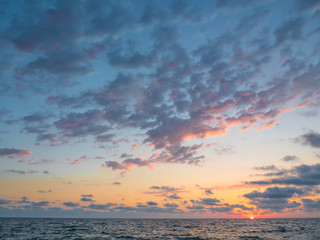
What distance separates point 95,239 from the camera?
225 ft

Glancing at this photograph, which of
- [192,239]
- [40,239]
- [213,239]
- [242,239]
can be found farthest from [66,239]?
[242,239]

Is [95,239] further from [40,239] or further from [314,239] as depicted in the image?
[314,239]

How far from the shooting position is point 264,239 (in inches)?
2872

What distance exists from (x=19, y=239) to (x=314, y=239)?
82495mm

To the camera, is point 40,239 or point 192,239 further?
point 192,239

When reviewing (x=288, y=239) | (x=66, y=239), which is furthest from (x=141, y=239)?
(x=288, y=239)

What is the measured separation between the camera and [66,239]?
67125 mm

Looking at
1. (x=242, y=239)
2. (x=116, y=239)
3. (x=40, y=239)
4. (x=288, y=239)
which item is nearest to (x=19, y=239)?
(x=40, y=239)

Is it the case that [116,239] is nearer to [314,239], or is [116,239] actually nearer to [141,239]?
[141,239]

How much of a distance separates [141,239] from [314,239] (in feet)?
163

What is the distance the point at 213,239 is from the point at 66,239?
40.9m

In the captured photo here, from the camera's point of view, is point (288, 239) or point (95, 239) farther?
point (288, 239)

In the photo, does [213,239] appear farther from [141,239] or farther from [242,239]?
[141,239]

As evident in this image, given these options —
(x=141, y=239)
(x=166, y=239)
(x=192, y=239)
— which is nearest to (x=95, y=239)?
(x=141, y=239)
